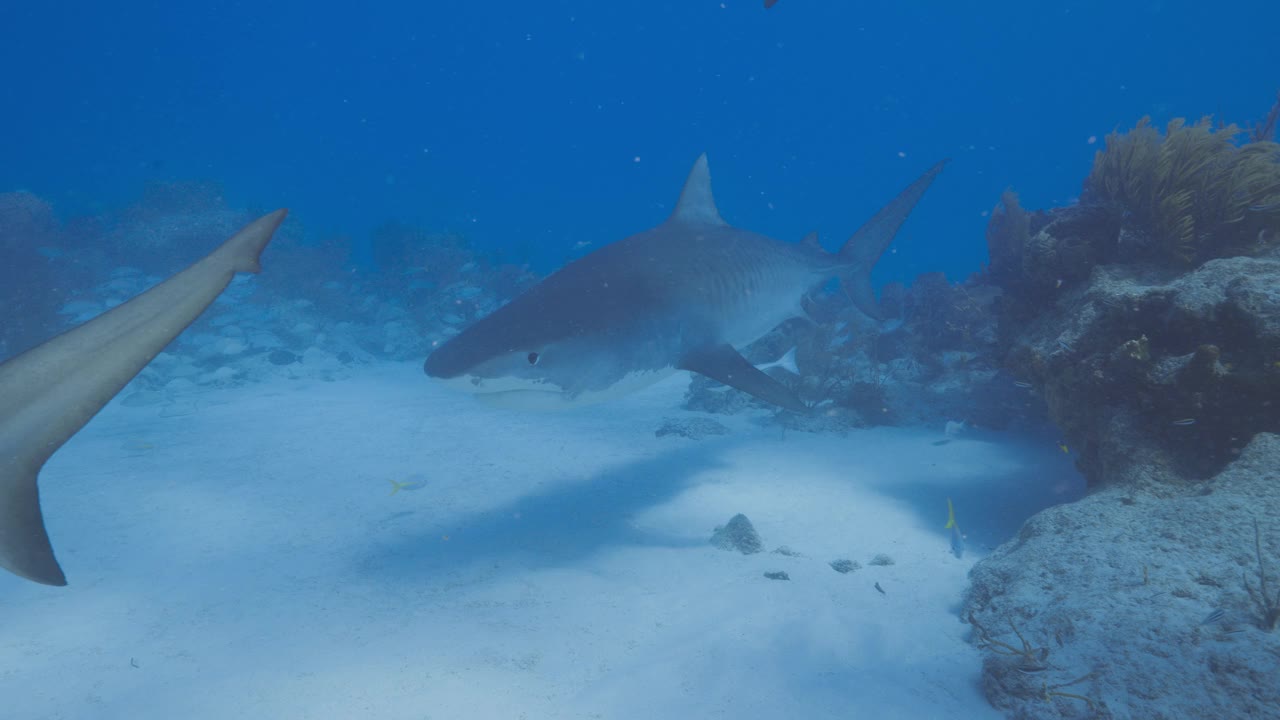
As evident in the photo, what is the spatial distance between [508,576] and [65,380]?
136 inches

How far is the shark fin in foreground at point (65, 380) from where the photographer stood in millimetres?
A: 1208

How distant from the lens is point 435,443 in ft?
24.8

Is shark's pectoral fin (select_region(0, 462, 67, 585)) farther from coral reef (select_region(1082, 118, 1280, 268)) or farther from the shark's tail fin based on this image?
the shark's tail fin

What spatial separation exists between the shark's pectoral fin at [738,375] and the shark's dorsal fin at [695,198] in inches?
82.4

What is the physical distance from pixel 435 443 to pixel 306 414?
→ 332 centimetres

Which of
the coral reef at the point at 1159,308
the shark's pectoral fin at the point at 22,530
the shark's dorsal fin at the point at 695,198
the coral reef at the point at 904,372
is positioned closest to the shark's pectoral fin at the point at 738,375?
the shark's dorsal fin at the point at 695,198

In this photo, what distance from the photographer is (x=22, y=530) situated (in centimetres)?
124

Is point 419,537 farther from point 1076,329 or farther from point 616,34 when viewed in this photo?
point 616,34

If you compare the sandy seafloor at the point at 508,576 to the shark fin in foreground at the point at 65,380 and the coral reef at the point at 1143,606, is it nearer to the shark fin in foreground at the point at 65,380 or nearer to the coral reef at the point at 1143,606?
the coral reef at the point at 1143,606

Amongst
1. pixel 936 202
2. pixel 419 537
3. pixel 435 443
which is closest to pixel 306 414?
pixel 435 443

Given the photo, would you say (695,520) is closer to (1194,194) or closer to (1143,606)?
(1143,606)

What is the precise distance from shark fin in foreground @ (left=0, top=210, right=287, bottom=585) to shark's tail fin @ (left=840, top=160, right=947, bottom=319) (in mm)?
7390

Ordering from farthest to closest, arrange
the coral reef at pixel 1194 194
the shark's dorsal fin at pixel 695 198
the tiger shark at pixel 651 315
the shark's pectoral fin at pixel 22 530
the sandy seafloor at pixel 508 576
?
the shark's dorsal fin at pixel 695 198 → the coral reef at pixel 1194 194 → the tiger shark at pixel 651 315 → the sandy seafloor at pixel 508 576 → the shark's pectoral fin at pixel 22 530

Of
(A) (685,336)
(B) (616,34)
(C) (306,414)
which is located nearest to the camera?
(A) (685,336)
